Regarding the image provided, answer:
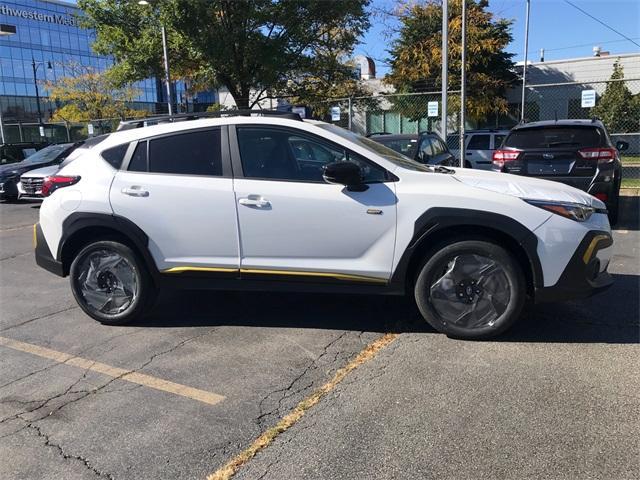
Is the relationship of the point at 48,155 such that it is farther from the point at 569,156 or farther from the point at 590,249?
the point at 590,249

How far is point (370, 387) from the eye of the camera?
358 centimetres

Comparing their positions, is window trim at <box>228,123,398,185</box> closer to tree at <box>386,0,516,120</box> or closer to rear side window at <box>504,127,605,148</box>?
rear side window at <box>504,127,605,148</box>

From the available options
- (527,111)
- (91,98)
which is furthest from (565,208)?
(91,98)

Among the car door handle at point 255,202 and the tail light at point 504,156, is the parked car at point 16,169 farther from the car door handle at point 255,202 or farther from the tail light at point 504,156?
the car door handle at point 255,202

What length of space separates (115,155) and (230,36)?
12996mm

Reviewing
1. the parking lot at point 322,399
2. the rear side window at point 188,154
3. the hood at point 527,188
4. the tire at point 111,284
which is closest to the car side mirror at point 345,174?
the hood at point 527,188

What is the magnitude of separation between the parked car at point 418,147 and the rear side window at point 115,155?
17.8ft

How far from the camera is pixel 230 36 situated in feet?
54.6

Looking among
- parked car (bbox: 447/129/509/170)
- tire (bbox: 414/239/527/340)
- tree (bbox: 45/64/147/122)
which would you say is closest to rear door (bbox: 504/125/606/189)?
tire (bbox: 414/239/527/340)

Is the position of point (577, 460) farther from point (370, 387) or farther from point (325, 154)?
point (325, 154)

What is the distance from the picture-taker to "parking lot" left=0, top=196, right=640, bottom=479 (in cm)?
280

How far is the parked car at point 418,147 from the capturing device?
30.9ft

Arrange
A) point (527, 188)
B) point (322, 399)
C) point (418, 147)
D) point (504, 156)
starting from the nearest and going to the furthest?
point (322, 399) → point (527, 188) → point (504, 156) → point (418, 147)

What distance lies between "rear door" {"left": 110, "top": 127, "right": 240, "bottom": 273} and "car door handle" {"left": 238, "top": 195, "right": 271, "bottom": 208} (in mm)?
110
